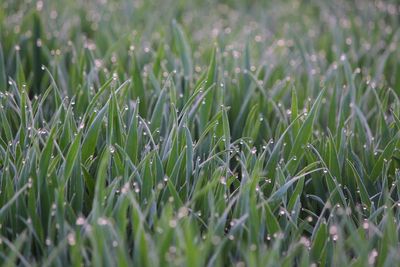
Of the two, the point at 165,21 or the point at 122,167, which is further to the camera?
the point at 165,21

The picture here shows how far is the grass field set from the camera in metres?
1.42

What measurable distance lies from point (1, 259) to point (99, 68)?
1098 millimetres

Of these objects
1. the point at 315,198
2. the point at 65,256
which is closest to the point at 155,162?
the point at 65,256

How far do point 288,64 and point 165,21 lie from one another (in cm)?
76

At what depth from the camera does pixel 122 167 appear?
1.65 m

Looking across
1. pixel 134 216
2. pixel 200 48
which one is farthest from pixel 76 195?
pixel 200 48

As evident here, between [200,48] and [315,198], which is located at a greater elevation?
[200,48]

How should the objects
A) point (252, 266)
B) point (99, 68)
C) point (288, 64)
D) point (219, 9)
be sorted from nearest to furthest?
point (252, 266) → point (99, 68) → point (288, 64) → point (219, 9)

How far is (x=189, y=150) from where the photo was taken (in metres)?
1.67

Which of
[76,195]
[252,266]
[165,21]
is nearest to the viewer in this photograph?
[252,266]

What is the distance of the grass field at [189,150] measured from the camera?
1.42 metres

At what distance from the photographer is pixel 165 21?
319 cm

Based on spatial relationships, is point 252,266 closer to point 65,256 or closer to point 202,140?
point 65,256

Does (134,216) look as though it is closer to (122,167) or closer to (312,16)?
(122,167)
